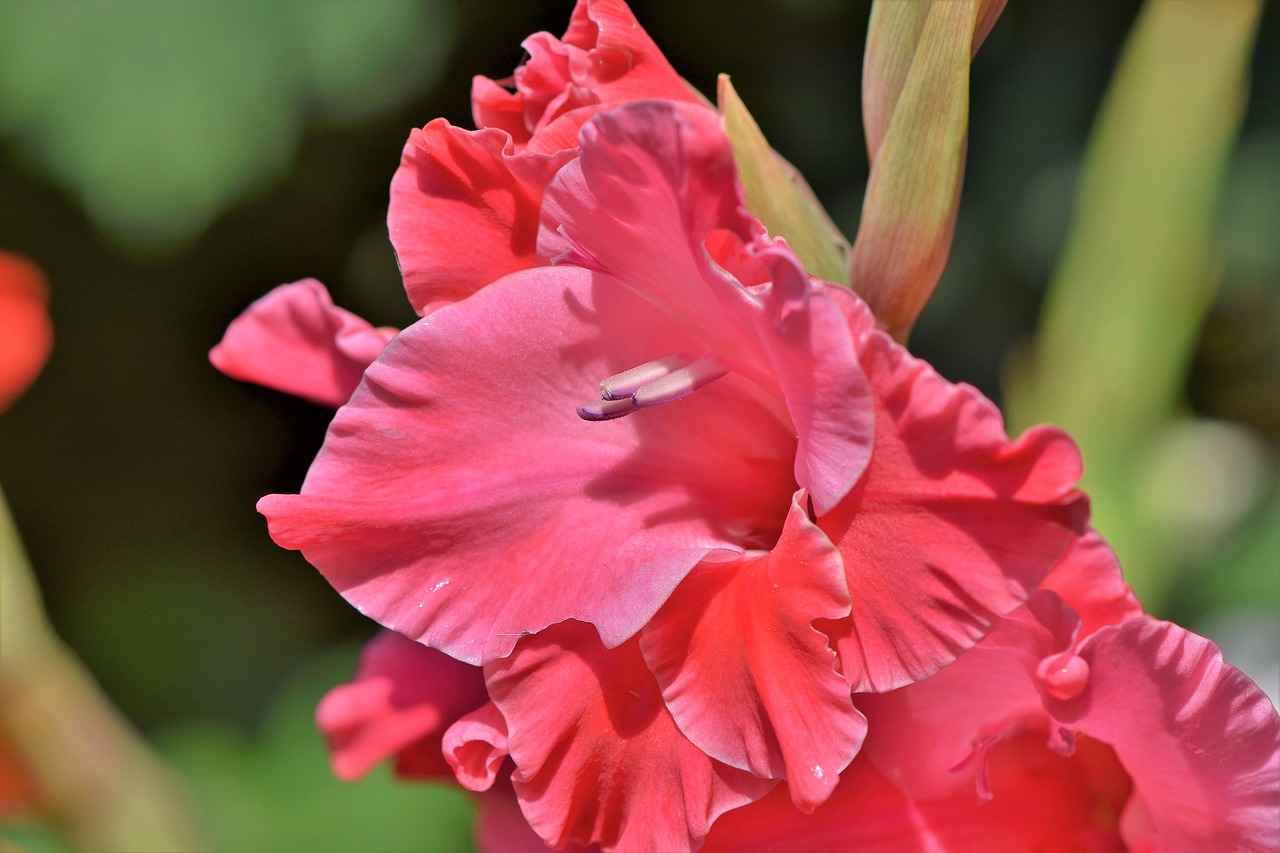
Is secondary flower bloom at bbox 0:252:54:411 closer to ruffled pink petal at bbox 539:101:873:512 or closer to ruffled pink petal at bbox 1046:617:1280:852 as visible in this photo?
ruffled pink petal at bbox 539:101:873:512

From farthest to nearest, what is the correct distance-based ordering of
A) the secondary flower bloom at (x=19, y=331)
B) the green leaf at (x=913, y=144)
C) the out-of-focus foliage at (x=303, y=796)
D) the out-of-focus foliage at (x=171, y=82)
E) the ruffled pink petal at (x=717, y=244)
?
the out-of-focus foliage at (x=303, y=796) < the out-of-focus foliage at (x=171, y=82) < the secondary flower bloom at (x=19, y=331) < the green leaf at (x=913, y=144) < the ruffled pink petal at (x=717, y=244)

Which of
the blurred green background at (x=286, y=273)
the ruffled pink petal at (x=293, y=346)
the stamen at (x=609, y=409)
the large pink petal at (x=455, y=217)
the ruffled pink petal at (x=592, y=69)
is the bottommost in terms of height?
the blurred green background at (x=286, y=273)

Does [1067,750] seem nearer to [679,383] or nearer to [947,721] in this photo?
[947,721]

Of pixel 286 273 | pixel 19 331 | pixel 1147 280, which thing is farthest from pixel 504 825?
pixel 286 273

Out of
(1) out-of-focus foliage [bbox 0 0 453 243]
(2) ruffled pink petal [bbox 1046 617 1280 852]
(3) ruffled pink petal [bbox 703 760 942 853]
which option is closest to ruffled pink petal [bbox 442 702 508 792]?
(3) ruffled pink petal [bbox 703 760 942 853]

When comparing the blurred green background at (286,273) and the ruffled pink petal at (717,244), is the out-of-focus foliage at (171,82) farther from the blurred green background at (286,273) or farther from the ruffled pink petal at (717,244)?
the ruffled pink petal at (717,244)

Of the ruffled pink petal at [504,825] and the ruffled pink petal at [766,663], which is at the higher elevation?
the ruffled pink petal at [766,663]

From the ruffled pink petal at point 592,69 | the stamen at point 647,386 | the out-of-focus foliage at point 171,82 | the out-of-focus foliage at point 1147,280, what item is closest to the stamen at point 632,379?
the stamen at point 647,386
